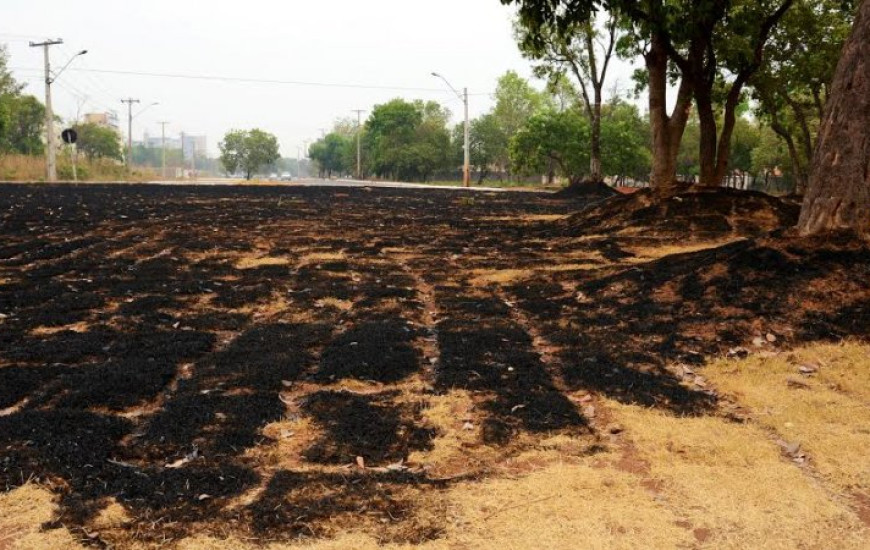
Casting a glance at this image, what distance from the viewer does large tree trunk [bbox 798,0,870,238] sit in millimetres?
7652

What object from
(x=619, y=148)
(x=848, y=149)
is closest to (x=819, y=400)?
(x=848, y=149)

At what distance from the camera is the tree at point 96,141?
8588cm

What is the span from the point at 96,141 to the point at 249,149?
94.7 feet

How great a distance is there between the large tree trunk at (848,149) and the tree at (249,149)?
361 feet

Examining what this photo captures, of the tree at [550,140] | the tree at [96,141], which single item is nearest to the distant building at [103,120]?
the tree at [96,141]

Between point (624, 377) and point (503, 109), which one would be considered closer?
point (624, 377)

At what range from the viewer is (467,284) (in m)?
10.2

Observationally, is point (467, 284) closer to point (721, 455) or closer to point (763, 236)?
point (763, 236)

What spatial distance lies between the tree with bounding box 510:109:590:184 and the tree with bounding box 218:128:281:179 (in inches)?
2843

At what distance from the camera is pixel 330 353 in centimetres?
648

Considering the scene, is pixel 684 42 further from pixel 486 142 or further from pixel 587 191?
pixel 486 142

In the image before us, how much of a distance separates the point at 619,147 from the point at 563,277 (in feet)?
139

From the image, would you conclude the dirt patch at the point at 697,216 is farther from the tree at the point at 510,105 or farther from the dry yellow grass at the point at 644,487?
the tree at the point at 510,105

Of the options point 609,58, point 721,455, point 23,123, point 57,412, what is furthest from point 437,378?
point 23,123
